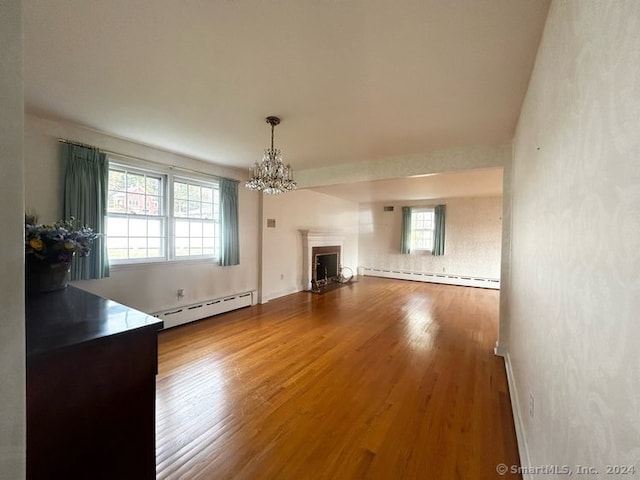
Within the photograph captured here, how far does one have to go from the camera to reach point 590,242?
0.72 metres

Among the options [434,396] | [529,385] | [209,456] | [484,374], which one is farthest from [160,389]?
[484,374]

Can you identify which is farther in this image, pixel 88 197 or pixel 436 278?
pixel 436 278

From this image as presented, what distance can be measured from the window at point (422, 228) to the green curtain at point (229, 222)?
5.21 m

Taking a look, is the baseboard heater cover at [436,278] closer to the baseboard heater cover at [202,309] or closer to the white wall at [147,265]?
the white wall at [147,265]

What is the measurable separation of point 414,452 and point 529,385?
78cm

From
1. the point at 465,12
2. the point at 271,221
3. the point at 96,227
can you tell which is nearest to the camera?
the point at 465,12

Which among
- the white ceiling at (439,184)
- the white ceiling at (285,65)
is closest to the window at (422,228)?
the white ceiling at (439,184)

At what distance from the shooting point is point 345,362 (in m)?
2.71

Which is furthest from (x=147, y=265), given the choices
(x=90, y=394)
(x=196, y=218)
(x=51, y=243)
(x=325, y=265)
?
(x=325, y=265)

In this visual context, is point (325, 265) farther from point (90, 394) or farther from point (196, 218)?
point (90, 394)

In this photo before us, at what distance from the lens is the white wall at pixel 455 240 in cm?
655

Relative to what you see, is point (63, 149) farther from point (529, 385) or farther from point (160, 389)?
point (529, 385)

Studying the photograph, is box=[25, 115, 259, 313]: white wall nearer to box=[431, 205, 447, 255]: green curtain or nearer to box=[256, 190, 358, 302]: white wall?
box=[256, 190, 358, 302]: white wall

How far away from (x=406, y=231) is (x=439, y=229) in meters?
0.89
